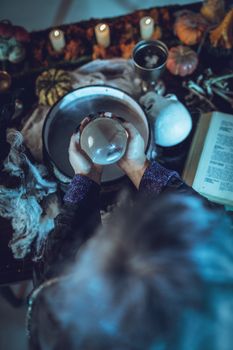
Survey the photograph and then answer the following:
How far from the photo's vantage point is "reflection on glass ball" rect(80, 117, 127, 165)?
802 millimetres

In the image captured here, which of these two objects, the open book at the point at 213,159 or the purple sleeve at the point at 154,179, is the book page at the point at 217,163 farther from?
the purple sleeve at the point at 154,179

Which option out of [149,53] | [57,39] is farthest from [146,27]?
[57,39]

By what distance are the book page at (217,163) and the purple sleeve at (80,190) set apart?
0.87ft

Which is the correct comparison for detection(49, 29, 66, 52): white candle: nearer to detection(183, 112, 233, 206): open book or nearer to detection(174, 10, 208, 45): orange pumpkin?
detection(174, 10, 208, 45): orange pumpkin

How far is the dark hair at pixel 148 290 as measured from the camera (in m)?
0.52

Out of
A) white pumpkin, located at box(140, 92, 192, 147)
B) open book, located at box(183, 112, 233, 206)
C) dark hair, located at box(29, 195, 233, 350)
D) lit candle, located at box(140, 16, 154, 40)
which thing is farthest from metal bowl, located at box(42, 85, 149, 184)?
dark hair, located at box(29, 195, 233, 350)

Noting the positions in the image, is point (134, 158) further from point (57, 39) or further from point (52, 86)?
point (57, 39)

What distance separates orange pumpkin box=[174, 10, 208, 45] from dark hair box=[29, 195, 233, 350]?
70 cm

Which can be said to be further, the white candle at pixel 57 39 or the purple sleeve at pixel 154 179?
the white candle at pixel 57 39

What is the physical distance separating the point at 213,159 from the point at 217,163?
0.04ft

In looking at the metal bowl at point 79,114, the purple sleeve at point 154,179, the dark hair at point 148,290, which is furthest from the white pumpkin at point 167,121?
the dark hair at point 148,290

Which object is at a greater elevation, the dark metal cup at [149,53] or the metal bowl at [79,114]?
the dark metal cup at [149,53]

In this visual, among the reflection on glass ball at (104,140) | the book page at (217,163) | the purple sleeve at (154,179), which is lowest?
the book page at (217,163)

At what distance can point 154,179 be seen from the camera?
2.75 feet
